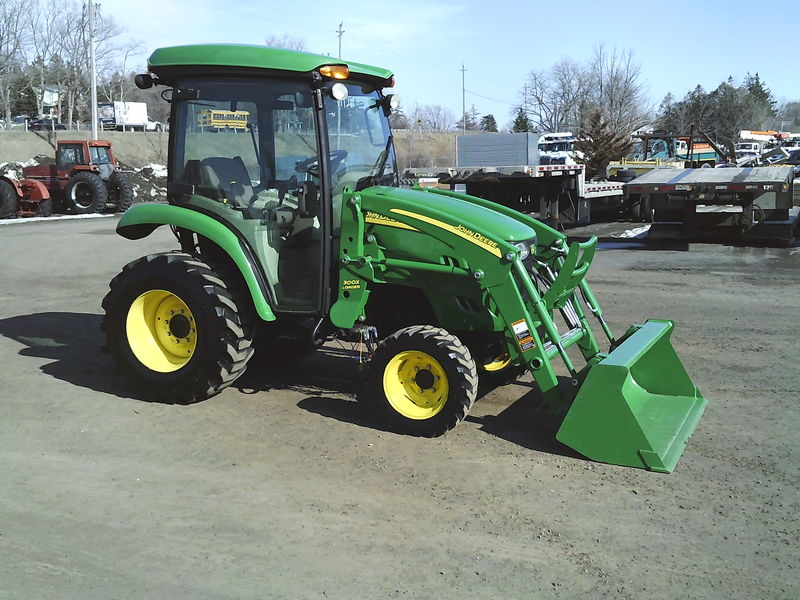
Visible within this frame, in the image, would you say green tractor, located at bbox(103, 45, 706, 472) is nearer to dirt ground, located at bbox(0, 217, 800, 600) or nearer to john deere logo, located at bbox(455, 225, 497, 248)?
john deere logo, located at bbox(455, 225, 497, 248)

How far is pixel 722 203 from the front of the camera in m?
15.4

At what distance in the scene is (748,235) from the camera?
15.7m

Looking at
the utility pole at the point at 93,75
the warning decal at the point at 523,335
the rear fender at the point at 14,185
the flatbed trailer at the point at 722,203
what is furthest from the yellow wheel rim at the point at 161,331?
the utility pole at the point at 93,75

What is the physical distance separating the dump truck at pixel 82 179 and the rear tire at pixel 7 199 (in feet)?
3.99

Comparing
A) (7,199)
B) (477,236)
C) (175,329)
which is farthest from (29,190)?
(477,236)

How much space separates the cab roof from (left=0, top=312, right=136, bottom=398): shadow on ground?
8.36 feet

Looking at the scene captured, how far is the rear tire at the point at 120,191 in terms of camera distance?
24.8 meters

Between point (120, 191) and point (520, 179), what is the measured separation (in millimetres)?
13937

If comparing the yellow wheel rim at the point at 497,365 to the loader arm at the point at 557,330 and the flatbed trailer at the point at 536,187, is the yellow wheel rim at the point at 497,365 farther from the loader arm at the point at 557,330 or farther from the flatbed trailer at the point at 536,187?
the flatbed trailer at the point at 536,187

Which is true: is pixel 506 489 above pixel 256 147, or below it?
below

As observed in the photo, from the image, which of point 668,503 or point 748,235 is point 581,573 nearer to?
point 668,503

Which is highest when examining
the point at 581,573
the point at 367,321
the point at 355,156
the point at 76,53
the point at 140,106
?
the point at 76,53

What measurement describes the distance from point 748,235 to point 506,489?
42.3 ft

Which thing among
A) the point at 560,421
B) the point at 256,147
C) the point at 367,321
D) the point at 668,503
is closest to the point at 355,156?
Answer: the point at 256,147
